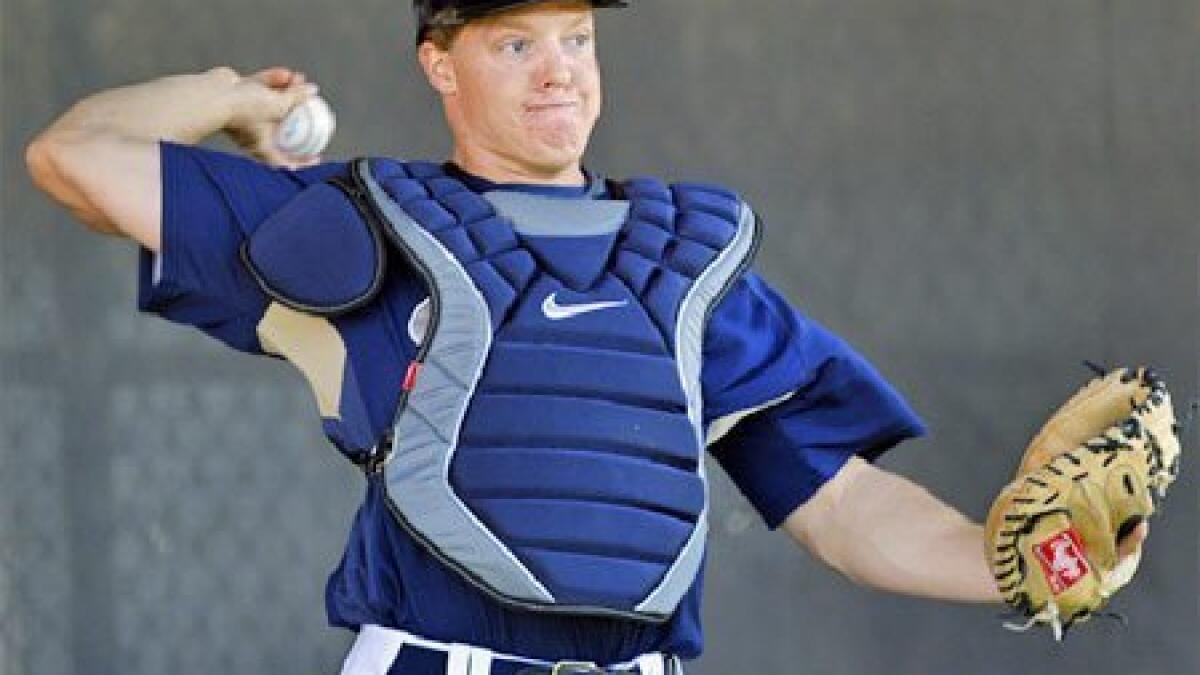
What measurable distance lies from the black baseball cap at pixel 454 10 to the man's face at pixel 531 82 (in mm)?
15

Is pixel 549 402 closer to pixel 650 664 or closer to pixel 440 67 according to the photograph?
pixel 650 664

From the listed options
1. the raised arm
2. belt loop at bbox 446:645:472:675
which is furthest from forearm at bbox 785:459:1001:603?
the raised arm

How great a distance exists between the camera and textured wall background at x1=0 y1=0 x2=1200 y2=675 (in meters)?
4.81

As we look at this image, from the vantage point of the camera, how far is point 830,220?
5.29 metres

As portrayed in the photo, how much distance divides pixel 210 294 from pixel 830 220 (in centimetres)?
210

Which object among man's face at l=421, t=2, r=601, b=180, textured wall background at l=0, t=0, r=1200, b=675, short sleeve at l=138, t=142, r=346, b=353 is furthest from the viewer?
textured wall background at l=0, t=0, r=1200, b=675

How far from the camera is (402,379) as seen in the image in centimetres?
332

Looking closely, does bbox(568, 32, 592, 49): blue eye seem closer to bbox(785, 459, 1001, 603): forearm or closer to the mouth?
the mouth

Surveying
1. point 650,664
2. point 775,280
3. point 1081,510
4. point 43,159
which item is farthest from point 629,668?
point 775,280

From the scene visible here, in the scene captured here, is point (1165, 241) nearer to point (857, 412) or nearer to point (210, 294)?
point (857, 412)

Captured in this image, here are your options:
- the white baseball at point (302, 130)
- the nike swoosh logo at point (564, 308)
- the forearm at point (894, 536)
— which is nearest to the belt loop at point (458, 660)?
the nike swoosh logo at point (564, 308)

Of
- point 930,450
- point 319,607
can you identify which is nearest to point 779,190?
point 930,450

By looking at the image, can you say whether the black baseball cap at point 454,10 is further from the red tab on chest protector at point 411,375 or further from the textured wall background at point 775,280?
the textured wall background at point 775,280

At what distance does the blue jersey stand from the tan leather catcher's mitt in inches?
11.2
